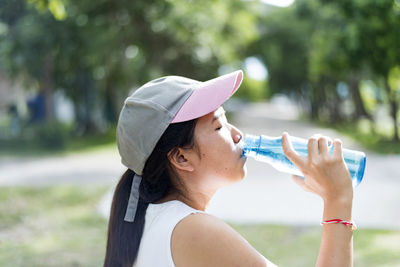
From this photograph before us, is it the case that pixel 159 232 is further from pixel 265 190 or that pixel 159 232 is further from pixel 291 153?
pixel 265 190

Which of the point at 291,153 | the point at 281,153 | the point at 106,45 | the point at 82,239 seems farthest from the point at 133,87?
the point at 291,153

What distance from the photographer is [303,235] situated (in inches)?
234

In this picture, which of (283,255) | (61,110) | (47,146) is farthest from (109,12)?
(61,110)

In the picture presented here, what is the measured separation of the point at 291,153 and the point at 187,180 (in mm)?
392

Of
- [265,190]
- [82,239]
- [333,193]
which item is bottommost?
[265,190]

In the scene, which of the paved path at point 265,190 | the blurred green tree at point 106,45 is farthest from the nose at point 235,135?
the blurred green tree at point 106,45

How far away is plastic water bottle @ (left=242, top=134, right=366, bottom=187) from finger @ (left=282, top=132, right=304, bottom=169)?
5 cm

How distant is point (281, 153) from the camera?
5.92 feet

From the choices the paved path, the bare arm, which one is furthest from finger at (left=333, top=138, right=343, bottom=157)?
the paved path

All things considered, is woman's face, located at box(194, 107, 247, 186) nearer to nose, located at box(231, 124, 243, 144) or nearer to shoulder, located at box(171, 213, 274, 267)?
Result: nose, located at box(231, 124, 243, 144)

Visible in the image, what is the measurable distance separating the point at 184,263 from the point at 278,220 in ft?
17.9

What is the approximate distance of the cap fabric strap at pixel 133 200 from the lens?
1.67 meters

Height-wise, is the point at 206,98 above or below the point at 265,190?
above

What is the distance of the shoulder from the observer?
1.44m
